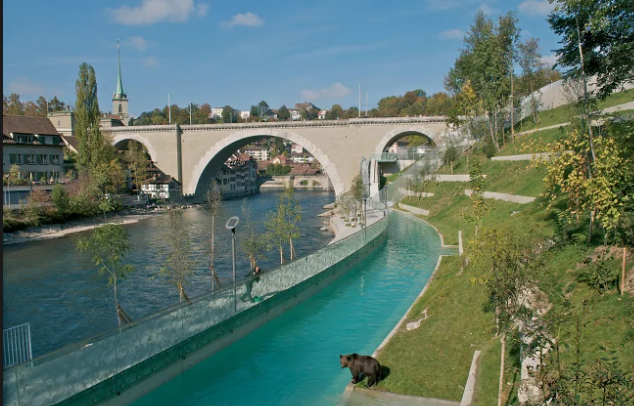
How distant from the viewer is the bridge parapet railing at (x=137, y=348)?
800 centimetres

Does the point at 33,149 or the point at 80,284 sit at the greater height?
the point at 33,149

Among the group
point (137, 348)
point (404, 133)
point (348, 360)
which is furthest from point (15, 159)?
point (348, 360)

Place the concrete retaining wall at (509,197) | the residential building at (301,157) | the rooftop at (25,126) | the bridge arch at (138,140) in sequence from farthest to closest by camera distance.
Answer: the residential building at (301,157) → the bridge arch at (138,140) → the rooftop at (25,126) → the concrete retaining wall at (509,197)

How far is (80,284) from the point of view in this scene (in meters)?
22.7

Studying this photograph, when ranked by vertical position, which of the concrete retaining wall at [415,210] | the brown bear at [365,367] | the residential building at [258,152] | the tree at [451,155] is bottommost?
the brown bear at [365,367]

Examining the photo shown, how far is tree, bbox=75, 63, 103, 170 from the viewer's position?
161 ft

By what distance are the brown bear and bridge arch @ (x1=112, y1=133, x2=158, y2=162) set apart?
198 ft

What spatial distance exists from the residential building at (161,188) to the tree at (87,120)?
12235 millimetres

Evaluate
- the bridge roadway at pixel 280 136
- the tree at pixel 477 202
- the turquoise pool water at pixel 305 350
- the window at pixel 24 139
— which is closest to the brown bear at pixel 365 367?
the turquoise pool water at pixel 305 350

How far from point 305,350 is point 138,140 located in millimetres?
60272

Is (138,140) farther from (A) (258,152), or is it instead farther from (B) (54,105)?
(A) (258,152)

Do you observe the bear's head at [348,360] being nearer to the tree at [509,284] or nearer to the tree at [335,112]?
the tree at [509,284]

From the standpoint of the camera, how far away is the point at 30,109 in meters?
86.6

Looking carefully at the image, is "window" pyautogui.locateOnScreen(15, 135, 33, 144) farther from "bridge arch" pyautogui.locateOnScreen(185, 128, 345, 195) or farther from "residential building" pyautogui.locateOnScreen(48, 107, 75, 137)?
"residential building" pyautogui.locateOnScreen(48, 107, 75, 137)
